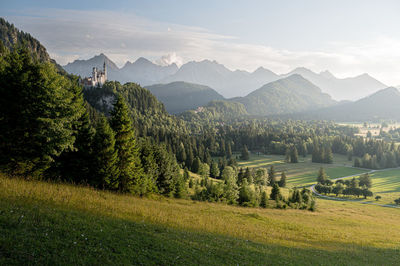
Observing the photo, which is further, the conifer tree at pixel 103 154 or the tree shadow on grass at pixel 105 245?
the conifer tree at pixel 103 154

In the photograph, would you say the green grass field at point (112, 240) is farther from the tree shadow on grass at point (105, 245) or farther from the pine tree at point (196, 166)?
the pine tree at point (196, 166)

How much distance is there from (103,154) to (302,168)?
16277cm

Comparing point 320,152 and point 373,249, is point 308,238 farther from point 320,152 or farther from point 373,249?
point 320,152

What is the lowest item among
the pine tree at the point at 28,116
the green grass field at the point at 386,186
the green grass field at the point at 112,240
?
the green grass field at the point at 386,186

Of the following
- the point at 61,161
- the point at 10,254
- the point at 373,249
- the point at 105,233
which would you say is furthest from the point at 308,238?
the point at 61,161

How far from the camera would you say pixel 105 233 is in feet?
42.0

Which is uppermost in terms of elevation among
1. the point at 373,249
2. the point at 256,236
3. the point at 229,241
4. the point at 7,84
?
the point at 7,84

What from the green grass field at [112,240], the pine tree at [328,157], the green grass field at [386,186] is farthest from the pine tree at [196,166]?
the pine tree at [328,157]

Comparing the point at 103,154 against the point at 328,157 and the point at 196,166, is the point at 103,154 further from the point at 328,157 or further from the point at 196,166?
the point at 328,157

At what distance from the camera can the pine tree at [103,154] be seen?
3172 centimetres

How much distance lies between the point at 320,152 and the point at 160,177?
17664 centimetres

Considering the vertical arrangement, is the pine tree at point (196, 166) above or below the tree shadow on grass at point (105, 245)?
below

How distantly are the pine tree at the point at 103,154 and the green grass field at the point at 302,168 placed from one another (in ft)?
385

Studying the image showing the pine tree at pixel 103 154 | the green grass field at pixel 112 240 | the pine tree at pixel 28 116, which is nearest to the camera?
the green grass field at pixel 112 240
